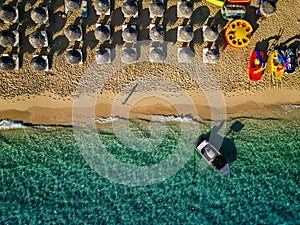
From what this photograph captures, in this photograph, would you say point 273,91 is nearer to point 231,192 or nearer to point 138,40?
point 231,192

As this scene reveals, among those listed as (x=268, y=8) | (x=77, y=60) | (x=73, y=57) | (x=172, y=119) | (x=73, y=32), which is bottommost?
(x=172, y=119)

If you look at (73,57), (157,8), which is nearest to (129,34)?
(157,8)

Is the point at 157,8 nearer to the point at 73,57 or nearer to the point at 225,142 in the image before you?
the point at 73,57

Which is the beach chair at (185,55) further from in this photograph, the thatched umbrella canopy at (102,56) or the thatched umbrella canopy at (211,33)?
the thatched umbrella canopy at (102,56)

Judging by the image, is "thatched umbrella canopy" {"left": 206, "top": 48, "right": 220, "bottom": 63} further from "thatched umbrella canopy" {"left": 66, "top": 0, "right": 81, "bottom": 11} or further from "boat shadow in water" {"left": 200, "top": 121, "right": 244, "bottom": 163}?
"thatched umbrella canopy" {"left": 66, "top": 0, "right": 81, "bottom": 11}

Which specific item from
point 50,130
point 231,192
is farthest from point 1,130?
point 231,192

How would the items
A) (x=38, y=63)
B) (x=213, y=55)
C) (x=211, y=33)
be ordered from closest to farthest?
(x=38, y=63) → (x=211, y=33) → (x=213, y=55)

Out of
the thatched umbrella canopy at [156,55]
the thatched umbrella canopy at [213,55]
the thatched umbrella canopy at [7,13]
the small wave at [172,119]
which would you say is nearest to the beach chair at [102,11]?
the thatched umbrella canopy at [156,55]
